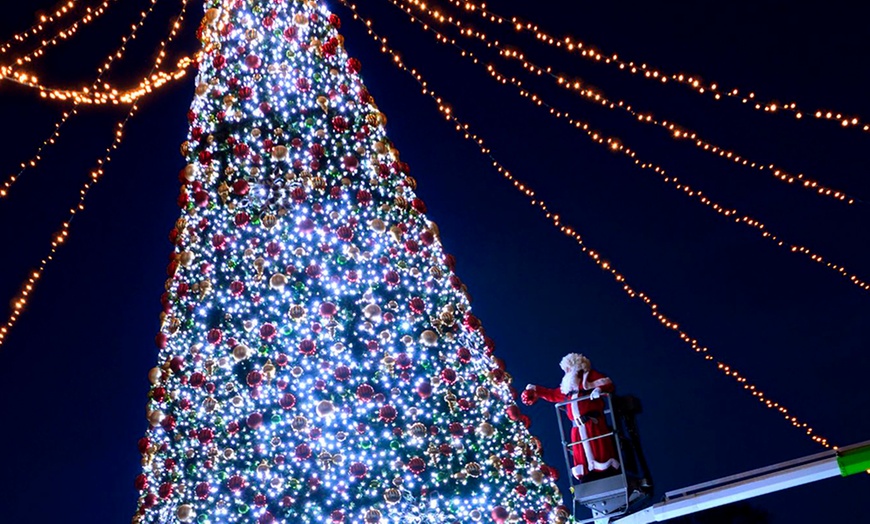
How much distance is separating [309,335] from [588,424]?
2.08 meters

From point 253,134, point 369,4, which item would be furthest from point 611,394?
point 369,4

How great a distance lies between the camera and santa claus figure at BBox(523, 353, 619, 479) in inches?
197

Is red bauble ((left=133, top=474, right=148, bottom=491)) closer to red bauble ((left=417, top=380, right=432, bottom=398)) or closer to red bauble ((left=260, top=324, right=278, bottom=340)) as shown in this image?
red bauble ((left=260, top=324, right=278, bottom=340))

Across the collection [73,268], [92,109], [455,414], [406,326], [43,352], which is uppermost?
[92,109]

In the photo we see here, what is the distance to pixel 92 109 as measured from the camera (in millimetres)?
7270

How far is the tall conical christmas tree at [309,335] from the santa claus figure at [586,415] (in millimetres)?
1212

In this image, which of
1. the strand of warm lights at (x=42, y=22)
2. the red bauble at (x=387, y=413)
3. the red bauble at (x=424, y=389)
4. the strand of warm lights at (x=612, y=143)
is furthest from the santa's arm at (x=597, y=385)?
the strand of warm lights at (x=42, y=22)

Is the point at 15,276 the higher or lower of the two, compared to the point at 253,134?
higher

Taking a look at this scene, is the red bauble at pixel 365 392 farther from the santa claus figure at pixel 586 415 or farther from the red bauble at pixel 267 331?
the santa claus figure at pixel 586 415

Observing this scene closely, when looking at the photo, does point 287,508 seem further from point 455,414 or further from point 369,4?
point 369,4

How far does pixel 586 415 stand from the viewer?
5082 mm

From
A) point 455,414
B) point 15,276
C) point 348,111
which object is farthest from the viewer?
point 15,276

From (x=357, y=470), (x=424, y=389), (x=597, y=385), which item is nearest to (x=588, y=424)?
(x=597, y=385)

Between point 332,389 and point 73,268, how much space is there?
4.86m
